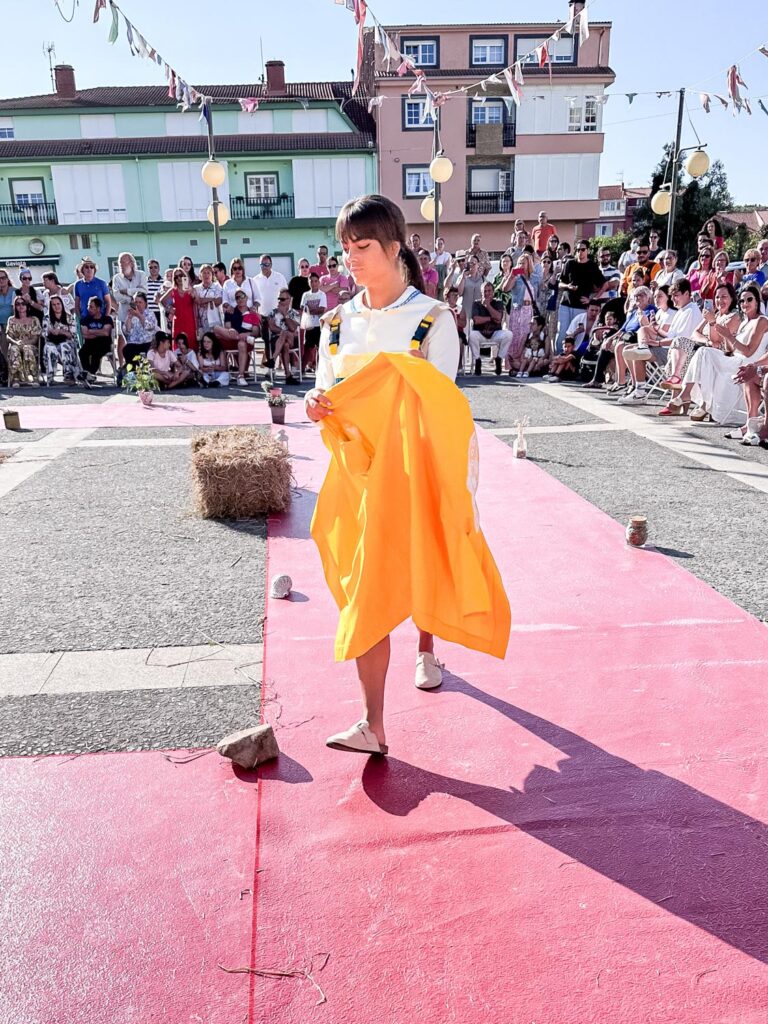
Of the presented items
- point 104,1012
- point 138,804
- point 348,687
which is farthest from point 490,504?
point 104,1012

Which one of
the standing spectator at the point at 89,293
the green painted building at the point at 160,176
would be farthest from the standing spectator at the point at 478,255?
the green painted building at the point at 160,176

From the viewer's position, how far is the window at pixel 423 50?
33562 mm

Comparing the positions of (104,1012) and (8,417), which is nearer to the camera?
(104,1012)

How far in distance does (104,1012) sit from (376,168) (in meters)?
35.8

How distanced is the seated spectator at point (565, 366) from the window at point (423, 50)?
26.2 metres

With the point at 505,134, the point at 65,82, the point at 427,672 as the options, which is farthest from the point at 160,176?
the point at 427,672

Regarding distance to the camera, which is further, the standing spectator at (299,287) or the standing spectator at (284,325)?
the standing spectator at (299,287)

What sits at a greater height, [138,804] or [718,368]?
[718,368]

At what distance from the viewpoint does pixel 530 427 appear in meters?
9.09

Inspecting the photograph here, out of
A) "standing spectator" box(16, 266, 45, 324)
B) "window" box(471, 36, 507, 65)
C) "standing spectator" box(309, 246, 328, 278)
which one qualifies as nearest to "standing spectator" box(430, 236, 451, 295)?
"standing spectator" box(309, 246, 328, 278)

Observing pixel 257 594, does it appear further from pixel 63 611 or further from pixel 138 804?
pixel 138 804

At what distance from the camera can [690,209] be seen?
117ft

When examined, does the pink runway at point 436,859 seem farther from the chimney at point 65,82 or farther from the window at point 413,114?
the chimney at point 65,82

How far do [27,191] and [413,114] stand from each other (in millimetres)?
17170
